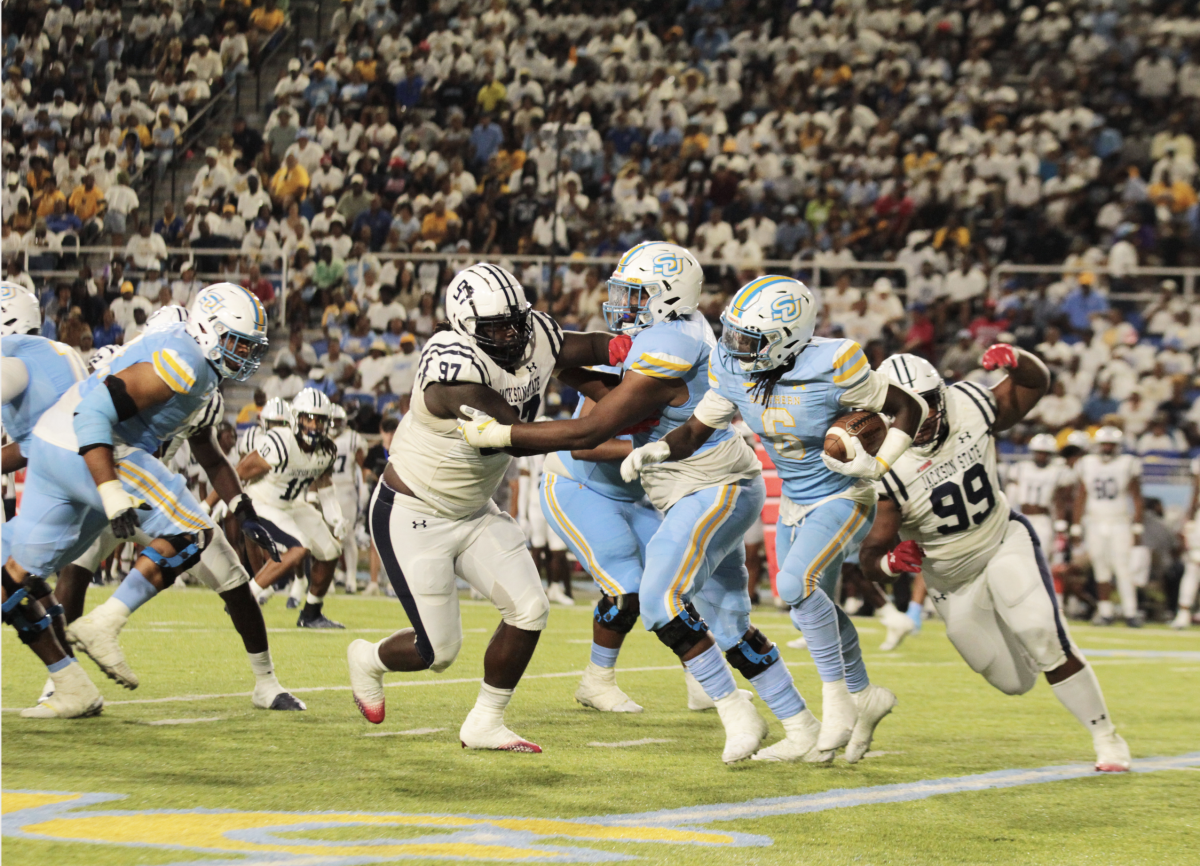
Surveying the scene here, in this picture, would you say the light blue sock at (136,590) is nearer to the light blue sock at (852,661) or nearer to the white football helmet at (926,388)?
the light blue sock at (852,661)

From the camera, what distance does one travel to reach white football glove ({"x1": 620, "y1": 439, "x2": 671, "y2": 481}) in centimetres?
534

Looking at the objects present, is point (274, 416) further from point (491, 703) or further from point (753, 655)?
point (753, 655)

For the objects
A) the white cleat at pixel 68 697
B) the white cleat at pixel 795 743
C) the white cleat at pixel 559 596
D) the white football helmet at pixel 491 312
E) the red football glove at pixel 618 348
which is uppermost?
the white football helmet at pixel 491 312

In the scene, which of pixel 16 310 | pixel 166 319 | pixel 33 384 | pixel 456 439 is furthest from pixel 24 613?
pixel 456 439

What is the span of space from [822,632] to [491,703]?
1276mm

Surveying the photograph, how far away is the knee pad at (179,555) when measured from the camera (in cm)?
595

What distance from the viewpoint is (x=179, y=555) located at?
19.6 feet

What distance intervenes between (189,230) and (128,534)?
11136mm

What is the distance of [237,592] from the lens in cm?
627

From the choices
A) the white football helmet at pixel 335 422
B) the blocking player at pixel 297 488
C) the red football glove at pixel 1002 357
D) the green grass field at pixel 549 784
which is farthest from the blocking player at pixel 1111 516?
the red football glove at pixel 1002 357

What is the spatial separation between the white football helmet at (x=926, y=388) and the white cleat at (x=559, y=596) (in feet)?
24.6

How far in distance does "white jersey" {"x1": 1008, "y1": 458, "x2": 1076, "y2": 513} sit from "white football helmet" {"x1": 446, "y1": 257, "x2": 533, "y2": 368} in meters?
8.81

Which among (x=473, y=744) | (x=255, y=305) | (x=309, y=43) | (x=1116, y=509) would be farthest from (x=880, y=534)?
(x=309, y=43)

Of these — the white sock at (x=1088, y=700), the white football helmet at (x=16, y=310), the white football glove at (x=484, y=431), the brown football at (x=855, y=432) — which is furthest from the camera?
the white football helmet at (x=16, y=310)
